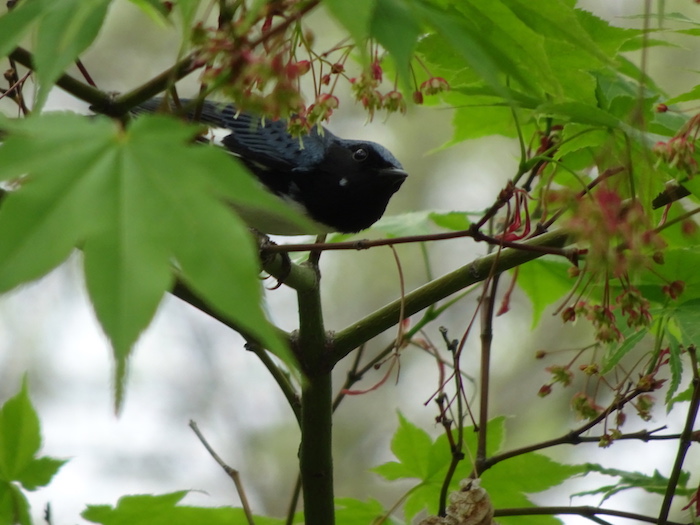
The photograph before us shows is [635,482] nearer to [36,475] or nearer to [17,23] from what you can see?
[36,475]

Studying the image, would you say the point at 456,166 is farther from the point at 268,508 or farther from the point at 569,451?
the point at 268,508

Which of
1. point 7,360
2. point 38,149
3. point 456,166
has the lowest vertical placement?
point 38,149

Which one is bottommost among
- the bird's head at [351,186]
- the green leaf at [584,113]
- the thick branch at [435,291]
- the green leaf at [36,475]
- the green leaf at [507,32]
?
the green leaf at [36,475]

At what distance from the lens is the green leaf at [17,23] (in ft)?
2.23

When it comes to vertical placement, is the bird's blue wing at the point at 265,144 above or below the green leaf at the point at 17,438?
above

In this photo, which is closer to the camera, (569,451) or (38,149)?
(38,149)

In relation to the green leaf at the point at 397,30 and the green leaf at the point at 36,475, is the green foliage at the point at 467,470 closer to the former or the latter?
the green leaf at the point at 36,475

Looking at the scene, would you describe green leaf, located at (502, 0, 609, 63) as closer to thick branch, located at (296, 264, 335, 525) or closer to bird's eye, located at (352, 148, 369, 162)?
thick branch, located at (296, 264, 335, 525)

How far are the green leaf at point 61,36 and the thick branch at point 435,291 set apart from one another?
0.59 meters

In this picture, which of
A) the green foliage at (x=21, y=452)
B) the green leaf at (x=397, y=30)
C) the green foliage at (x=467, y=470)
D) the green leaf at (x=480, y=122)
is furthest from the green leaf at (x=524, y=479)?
the green leaf at (x=397, y=30)

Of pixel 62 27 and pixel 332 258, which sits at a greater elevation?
pixel 332 258

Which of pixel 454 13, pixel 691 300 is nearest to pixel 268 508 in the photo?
pixel 691 300

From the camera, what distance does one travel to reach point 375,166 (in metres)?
2.25

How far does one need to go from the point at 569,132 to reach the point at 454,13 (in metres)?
0.40
